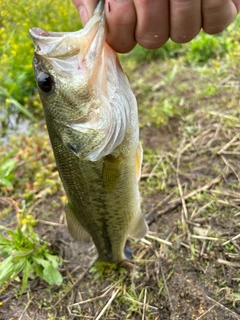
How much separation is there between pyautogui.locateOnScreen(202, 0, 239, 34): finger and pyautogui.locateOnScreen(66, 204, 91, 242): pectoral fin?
1.29 metres

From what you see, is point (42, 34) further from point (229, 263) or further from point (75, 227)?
point (229, 263)

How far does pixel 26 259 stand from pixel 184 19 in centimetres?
190

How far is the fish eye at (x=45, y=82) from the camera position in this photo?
5.46ft

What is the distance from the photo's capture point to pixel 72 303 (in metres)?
2.49

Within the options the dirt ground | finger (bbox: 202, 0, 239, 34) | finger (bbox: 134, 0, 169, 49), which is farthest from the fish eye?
the dirt ground

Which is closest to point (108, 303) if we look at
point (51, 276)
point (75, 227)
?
point (51, 276)

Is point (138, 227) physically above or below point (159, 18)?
below

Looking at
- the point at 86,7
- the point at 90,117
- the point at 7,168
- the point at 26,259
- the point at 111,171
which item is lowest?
the point at 26,259

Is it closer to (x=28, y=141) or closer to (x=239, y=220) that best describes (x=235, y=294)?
(x=239, y=220)

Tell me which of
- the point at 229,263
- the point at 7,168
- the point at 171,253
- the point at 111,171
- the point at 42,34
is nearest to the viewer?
the point at 42,34

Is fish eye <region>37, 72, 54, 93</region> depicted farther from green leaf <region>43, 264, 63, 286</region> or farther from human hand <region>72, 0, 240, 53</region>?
green leaf <region>43, 264, 63, 286</region>

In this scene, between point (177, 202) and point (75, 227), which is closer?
point (75, 227)

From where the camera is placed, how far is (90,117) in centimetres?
174

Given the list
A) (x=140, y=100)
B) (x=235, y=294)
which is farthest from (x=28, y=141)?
(x=235, y=294)
